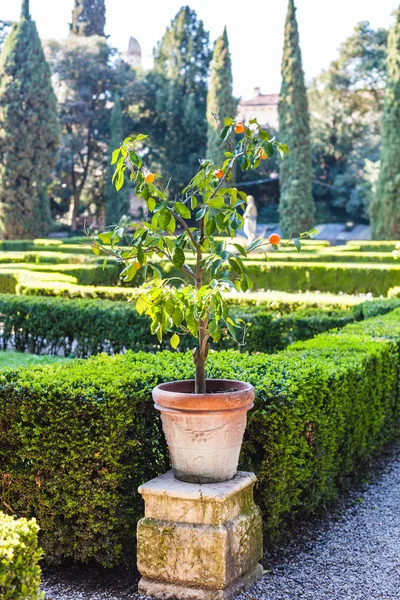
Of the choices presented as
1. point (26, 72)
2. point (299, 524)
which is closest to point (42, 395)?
point (299, 524)

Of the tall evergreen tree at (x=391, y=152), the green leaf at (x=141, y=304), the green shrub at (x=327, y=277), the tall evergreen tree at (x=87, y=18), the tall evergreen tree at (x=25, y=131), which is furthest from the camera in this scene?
the tall evergreen tree at (x=87, y=18)

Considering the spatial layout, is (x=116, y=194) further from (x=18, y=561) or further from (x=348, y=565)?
(x=18, y=561)

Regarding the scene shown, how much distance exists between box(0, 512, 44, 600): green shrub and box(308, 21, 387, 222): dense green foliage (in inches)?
1298

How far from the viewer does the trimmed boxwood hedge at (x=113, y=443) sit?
298 centimetres

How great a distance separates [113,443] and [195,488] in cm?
42

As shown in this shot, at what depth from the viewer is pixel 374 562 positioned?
327cm

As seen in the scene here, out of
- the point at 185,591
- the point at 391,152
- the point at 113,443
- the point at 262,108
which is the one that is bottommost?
the point at 185,591

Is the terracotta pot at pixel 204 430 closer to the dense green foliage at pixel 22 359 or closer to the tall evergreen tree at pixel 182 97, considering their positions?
the dense green foliage at pixel 22 359

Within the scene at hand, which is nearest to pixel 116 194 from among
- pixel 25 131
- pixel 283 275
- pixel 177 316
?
pixel 25 131

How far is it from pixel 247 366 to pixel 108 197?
3011 cm

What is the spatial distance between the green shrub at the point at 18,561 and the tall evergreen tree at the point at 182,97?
106 ft

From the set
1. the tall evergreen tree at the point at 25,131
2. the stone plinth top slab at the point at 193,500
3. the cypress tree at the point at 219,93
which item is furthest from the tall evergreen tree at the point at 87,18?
the stone plinth top slab at the point at 193,500

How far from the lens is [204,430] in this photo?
2.79m

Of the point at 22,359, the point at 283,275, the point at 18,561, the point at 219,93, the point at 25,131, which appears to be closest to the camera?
the point at 18,561
